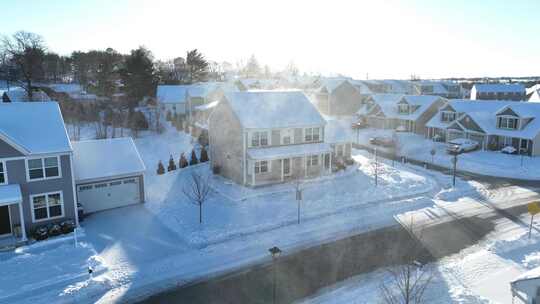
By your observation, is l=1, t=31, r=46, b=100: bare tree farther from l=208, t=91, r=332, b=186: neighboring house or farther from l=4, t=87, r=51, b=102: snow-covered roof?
l=208, t=91, r=332, b=186: neighboring house

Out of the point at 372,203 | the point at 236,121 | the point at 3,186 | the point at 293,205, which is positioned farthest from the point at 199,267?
the point at 236,121

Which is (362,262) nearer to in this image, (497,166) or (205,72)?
(497,166)

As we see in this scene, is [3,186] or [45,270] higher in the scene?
[3,186]

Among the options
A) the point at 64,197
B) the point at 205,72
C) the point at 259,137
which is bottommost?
the point at 64,197

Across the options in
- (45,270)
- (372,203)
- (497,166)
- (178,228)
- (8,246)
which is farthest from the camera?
(497,166)

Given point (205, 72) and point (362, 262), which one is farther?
point (205, 72)

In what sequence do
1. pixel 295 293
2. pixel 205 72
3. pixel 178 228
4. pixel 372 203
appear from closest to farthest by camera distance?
pixel 295 293 → pixel 178 228 → pixel 372 203 → pixel 205 72

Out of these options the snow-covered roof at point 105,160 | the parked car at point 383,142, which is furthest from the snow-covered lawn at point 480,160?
the snow-covered roof at point 105,160

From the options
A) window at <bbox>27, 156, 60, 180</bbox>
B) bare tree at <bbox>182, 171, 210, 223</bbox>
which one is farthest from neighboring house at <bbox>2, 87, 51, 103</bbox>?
window at <bbox>27, 156, 60, 180</bbox>
